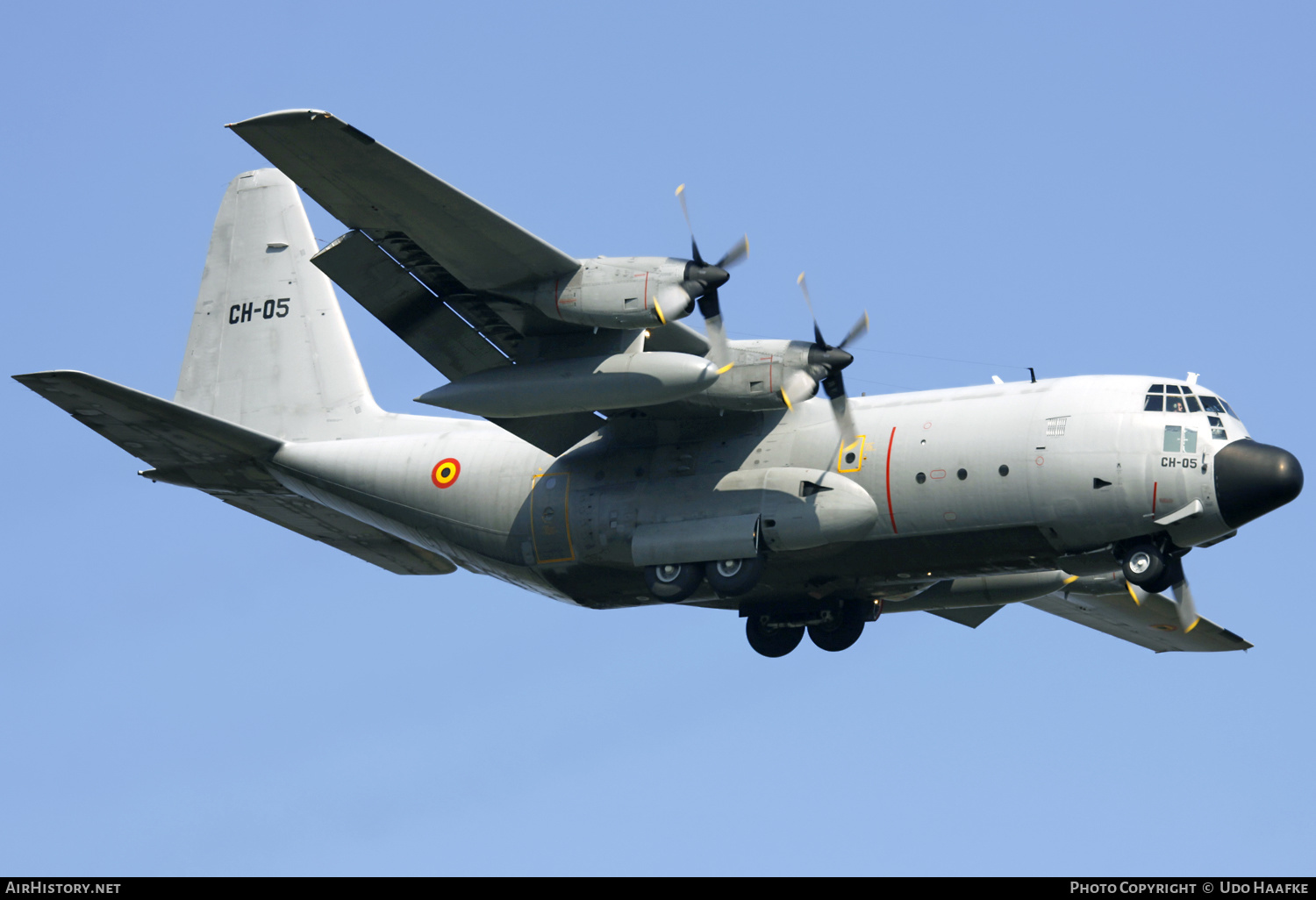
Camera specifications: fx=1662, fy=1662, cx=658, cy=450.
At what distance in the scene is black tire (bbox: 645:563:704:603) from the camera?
841 inches

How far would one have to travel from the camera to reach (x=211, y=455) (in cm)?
2358

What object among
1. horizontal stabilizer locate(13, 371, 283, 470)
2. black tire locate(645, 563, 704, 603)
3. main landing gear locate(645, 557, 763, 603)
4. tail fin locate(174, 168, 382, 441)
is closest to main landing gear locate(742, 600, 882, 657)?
main landing gear locate(645, 557, 763, 603)

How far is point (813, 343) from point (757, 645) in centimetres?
473

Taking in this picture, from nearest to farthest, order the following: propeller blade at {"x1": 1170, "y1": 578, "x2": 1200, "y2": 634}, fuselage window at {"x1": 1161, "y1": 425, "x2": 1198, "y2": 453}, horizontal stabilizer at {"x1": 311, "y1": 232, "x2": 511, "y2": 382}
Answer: fuselage window at {"x1": 1161, "y1": 425, "x2": 1198, "y2": 453} < horizontal stabilizer at {"x1": 311, "y1": 232, "x2": 511, "y2": 382} < propeller blade at {"x1": 1170, "y1": 578, "x2": 1200, "y2": 634}

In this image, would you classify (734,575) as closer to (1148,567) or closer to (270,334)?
(1148,567)

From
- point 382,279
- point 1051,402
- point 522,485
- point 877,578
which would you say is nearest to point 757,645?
point 877,578

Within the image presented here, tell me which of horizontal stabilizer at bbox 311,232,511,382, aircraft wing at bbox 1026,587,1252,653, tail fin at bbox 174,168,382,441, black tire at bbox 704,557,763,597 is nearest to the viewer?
horizontal stabilizer at bbox 311,232,511,382

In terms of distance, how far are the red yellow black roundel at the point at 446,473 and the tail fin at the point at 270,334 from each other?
2.09 m

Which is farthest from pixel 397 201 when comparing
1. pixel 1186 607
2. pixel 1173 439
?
pixel 1186 607

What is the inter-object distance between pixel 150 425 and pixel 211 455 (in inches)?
49.2

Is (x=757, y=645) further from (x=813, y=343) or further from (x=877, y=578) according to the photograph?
(x=813, y=343)

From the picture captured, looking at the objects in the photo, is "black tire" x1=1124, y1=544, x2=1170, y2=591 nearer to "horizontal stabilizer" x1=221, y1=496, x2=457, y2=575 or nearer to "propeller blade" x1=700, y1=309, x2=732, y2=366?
"propeller blade" x1=700, y1=309, x2=732, y2=366

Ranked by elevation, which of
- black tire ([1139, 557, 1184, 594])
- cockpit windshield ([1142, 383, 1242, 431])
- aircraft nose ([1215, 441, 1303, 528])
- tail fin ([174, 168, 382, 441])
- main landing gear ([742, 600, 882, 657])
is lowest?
black tire ([1139, 557, 1184, 594])

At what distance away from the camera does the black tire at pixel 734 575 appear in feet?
68.8
